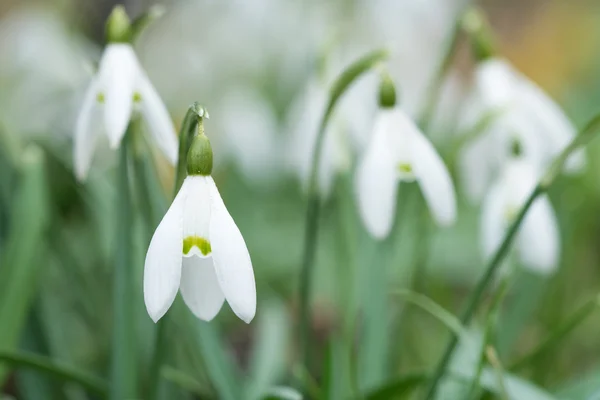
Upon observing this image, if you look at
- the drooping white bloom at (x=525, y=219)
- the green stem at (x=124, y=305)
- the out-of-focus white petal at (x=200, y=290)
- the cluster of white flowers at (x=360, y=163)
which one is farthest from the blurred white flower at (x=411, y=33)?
the out-of-focus white petal at (x=200, y=290)

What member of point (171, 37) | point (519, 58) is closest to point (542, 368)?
point (171, 37)

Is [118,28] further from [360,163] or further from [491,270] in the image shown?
[491,270]

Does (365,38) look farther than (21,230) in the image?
Yes

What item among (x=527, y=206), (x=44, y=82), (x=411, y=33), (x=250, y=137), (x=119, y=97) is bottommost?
(x=527, y=206)

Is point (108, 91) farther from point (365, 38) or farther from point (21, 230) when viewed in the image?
point (365, 38)

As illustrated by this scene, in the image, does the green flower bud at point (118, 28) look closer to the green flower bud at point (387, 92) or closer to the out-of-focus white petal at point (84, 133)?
the out-of-focus white petal at point (84, 133)

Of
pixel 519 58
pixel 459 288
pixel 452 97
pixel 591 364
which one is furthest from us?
pixel 519 58

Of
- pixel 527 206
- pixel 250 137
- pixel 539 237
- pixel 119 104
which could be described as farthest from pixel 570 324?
pixel 250 137
